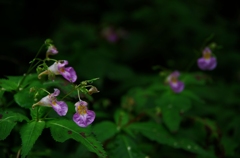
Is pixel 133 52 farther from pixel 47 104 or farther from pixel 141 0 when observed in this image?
pixel 47 104

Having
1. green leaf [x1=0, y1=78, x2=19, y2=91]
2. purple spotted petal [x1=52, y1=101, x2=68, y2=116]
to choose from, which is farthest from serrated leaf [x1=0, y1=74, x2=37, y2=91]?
purple spotted petal [x1=52, y1=101, x2=68, y2=116]

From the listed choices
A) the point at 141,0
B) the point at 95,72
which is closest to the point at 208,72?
the point at 141,0

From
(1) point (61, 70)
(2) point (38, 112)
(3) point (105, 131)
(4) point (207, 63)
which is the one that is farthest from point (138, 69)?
(2) point (38, 112)

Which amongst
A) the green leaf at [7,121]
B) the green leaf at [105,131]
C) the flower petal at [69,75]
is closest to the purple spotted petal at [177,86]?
the green leaf at [105,131]

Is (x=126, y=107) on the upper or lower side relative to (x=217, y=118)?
upper

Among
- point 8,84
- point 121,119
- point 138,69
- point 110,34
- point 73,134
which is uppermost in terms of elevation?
point 8,84

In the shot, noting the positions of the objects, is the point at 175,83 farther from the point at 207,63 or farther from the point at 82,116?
the point at 82,116

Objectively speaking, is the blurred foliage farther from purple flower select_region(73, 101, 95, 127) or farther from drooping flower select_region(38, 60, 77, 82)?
purple flower select_region(73, 101, 95, 127)
